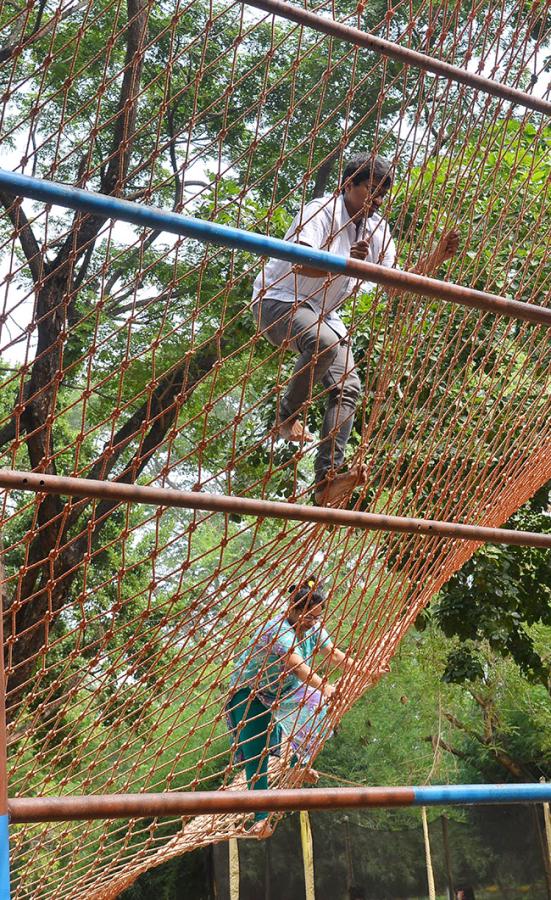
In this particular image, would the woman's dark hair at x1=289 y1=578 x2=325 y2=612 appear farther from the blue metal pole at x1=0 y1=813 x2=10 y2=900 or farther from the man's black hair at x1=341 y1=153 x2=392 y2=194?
the blue metal pole at x1=0 y1=813 x2=10 y2=900

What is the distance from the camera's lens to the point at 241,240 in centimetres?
129

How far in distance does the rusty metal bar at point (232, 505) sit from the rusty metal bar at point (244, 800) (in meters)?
0.31

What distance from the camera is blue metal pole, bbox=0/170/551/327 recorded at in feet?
3.67

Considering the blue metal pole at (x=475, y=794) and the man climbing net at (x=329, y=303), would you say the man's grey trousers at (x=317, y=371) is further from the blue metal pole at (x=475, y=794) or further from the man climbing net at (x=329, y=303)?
the blue metal pole at (x=475, y=794)

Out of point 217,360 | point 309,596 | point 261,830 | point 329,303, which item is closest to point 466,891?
point 261,830

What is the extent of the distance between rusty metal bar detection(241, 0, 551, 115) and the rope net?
0.24 m

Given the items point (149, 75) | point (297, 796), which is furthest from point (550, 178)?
point (149, 75)

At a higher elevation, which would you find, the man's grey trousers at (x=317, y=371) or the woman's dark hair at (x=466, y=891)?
the man's grey trousers at (x=317, y=371)

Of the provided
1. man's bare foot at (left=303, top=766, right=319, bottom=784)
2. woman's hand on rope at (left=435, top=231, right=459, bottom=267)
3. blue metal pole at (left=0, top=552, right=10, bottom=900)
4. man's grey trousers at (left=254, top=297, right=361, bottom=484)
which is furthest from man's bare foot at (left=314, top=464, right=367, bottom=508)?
blue metal pole at (left=0, top=552, right=10, bottom=900)

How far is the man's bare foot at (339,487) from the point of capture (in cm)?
229

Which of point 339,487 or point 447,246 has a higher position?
point 447,246

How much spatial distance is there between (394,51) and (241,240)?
0.59m

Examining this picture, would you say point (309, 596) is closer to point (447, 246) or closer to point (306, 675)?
point (306, 675)

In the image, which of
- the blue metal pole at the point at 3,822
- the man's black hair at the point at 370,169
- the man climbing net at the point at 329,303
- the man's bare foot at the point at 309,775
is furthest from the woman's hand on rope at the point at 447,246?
the blue metal pole at the point at 3,822
